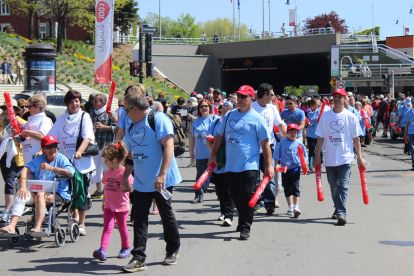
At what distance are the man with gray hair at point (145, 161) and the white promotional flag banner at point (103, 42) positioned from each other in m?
17.4

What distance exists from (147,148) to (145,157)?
0.09 meters

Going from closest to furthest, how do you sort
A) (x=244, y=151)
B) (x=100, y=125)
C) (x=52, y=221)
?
(x=52, y=221) < (x=244, y=151) < (x=100, y=125)

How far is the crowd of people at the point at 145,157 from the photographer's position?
7195 millimetres

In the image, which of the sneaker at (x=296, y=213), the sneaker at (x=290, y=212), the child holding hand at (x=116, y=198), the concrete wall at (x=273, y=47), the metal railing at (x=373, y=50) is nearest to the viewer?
the child holding hand at (x=116, y=198)

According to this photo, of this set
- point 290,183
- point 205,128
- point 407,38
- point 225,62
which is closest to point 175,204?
point 205,128

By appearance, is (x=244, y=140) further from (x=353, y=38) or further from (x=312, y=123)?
(x=353, y=38)

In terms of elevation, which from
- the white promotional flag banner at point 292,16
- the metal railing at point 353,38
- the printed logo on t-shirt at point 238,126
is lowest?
the printed logo on t-shirt at point 238,126

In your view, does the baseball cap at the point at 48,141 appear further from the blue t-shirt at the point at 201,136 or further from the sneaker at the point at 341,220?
the sneaker at the point at 341,220

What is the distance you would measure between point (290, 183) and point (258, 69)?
61168 mm

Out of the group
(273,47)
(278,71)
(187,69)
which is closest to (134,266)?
(273,47)

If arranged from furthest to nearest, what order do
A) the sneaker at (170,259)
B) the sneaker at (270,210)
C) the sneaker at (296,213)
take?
the sneaker at (270,210) → the sneaker at (296,213) → the sneaker at (170,259)

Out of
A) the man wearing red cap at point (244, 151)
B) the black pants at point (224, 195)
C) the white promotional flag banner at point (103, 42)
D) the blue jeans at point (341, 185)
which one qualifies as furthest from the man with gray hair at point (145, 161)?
the white promotional flag banner at point (103, 42)

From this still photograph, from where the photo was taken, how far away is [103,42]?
80.6 ft

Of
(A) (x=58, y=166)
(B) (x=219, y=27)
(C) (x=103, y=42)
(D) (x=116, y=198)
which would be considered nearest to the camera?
(D) (x=116, y=198)
